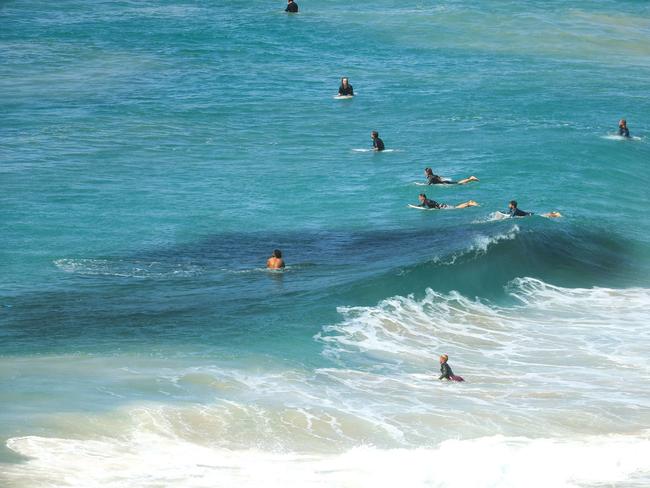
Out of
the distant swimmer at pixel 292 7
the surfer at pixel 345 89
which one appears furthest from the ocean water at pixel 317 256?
the distant swimmer at pixel 292 7

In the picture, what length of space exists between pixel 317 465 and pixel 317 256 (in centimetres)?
1564

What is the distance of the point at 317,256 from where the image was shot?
3872cm

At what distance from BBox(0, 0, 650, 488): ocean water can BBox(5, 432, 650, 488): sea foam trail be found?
6cm

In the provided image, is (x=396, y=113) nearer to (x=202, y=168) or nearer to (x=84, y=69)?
(x=202, y=168)

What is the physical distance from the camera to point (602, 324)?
111ft

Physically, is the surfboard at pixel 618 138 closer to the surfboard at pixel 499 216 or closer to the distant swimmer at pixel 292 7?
the surfboard at pixel 499 216

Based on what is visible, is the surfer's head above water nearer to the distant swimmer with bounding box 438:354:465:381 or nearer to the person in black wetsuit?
the person in black wetsuit

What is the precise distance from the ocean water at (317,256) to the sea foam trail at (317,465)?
0.06m

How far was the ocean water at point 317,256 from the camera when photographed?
24641mm

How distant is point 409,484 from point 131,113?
37.3 metres

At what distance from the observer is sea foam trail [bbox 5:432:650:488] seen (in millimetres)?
22547

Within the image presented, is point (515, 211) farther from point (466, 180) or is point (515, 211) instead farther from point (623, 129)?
point (623, 129)

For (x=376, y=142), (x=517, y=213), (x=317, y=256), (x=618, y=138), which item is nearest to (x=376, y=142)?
(x=376, y=142)

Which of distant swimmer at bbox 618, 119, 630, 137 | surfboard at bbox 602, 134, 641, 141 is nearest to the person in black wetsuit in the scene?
distant swimmer at bbox 618, 119, 630, 137
